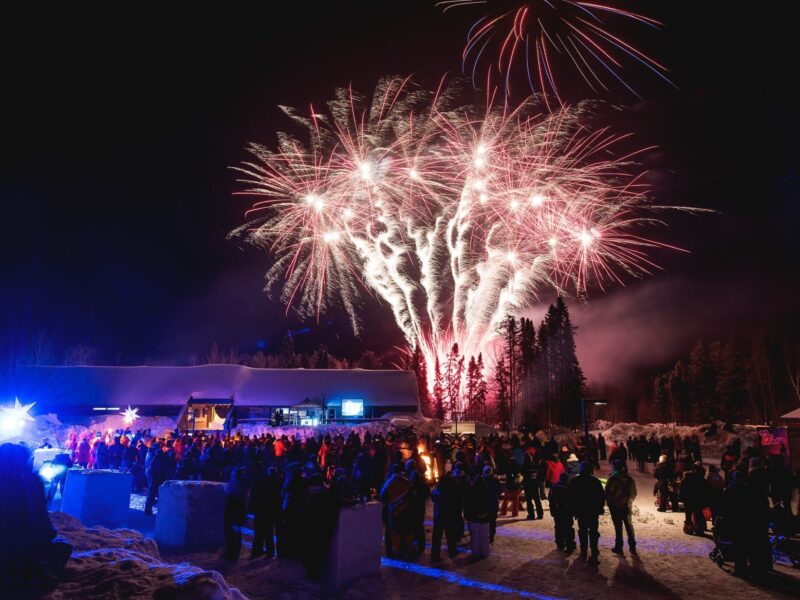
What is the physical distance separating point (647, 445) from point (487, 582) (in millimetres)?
22348

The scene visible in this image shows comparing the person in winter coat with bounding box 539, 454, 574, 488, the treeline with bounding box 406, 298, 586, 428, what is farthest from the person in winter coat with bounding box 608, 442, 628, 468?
the treeline with bounding box 406, 298, 586, 428

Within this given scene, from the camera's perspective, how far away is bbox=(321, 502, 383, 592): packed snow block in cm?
716

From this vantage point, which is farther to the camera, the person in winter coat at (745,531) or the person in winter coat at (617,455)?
the person in winter coat at (617,455)

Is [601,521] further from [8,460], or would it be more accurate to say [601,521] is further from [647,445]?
[647,445]

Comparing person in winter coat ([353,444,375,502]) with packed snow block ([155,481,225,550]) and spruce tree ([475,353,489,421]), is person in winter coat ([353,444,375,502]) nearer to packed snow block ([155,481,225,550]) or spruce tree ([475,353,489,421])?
packed snow block ([155,481,225,550])

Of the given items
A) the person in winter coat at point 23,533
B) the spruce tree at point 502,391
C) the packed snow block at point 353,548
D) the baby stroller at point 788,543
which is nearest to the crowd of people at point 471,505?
the packed snow block at point 353,548

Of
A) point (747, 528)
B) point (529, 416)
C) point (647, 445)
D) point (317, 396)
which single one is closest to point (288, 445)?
point (747, 528)

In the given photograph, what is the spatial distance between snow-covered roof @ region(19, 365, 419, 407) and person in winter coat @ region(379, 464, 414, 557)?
1265 inches

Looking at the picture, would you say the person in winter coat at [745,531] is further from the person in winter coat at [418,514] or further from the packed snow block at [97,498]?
the packed snow block at [97,498]

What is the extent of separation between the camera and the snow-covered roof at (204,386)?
39719 mm

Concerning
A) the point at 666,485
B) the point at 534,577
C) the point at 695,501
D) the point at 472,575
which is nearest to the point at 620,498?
the point at 534,577

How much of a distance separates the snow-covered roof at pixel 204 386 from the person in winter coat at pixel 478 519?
107 ft

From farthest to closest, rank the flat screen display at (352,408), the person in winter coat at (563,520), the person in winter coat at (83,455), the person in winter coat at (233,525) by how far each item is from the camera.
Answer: the flat screen display at (352,408), the person in winter coat at (83,455), the person in winter coat at (563,520), the person in winter coat at (233,525)

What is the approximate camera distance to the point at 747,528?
26.3 feet
